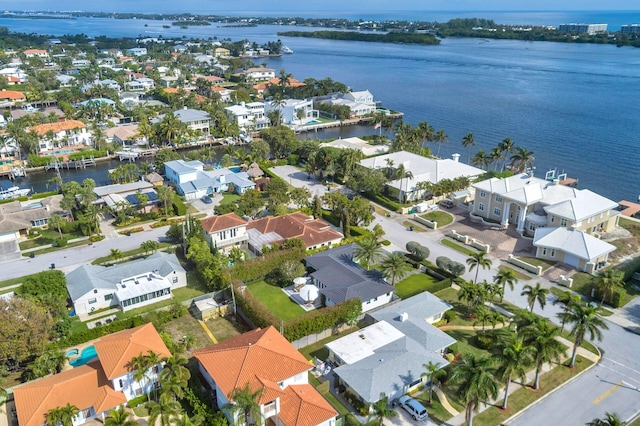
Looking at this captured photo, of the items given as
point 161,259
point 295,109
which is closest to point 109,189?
point 161,259

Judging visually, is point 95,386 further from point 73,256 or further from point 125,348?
point 73,256

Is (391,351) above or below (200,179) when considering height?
above

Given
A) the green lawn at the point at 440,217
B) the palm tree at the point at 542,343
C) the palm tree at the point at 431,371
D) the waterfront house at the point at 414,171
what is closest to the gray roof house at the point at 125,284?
the palm tree at the point at 431,371

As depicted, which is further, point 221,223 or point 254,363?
point 221,223

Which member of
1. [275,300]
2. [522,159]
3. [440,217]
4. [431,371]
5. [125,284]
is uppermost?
[522,159]

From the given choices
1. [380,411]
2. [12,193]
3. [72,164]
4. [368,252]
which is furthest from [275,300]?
[72,164]

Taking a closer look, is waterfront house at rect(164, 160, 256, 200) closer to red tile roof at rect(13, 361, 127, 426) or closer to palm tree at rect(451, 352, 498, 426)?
red tile roof at rect(13, 361, 127, 426)

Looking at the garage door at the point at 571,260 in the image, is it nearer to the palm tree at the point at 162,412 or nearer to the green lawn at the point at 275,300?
the green lawn at the point at 275,300

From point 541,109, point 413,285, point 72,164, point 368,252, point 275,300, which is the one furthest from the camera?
point 541,109
